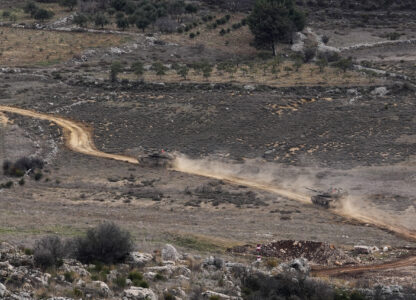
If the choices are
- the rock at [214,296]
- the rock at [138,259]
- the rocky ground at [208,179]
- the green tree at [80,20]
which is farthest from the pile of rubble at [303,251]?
the green tree at [80,20]

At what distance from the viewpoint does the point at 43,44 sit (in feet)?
293

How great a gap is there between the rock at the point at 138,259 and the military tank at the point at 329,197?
1621 cm

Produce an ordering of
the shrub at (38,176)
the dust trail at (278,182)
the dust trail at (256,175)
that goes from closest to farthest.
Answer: the dust trail at (278,182) < the dust trail at (256,175) < the shrub at (38,176)

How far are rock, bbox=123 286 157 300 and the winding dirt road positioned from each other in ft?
28.2

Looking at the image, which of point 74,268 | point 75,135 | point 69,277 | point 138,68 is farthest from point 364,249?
point 138,68

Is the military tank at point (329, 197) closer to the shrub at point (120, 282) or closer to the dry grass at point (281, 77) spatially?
the shrub at point (120, 282)

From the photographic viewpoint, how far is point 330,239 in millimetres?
34750

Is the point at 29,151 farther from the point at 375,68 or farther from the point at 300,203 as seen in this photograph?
the point at 375,68

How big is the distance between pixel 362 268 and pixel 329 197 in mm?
11716

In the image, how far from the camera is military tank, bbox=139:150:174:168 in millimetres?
50531

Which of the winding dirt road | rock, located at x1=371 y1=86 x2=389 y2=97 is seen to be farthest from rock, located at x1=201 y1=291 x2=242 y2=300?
rock, located at x1=371 y1=86 x2=389 y2=97

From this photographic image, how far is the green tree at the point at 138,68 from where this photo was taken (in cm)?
7336

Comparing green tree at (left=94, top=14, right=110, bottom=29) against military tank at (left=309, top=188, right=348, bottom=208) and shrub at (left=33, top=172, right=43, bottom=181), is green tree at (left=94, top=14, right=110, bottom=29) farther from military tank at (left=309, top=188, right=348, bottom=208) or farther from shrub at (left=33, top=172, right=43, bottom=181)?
military tank at (left=309, top=188, right=348, bottom=208)

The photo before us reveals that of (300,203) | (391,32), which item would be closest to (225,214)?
(300,203)
